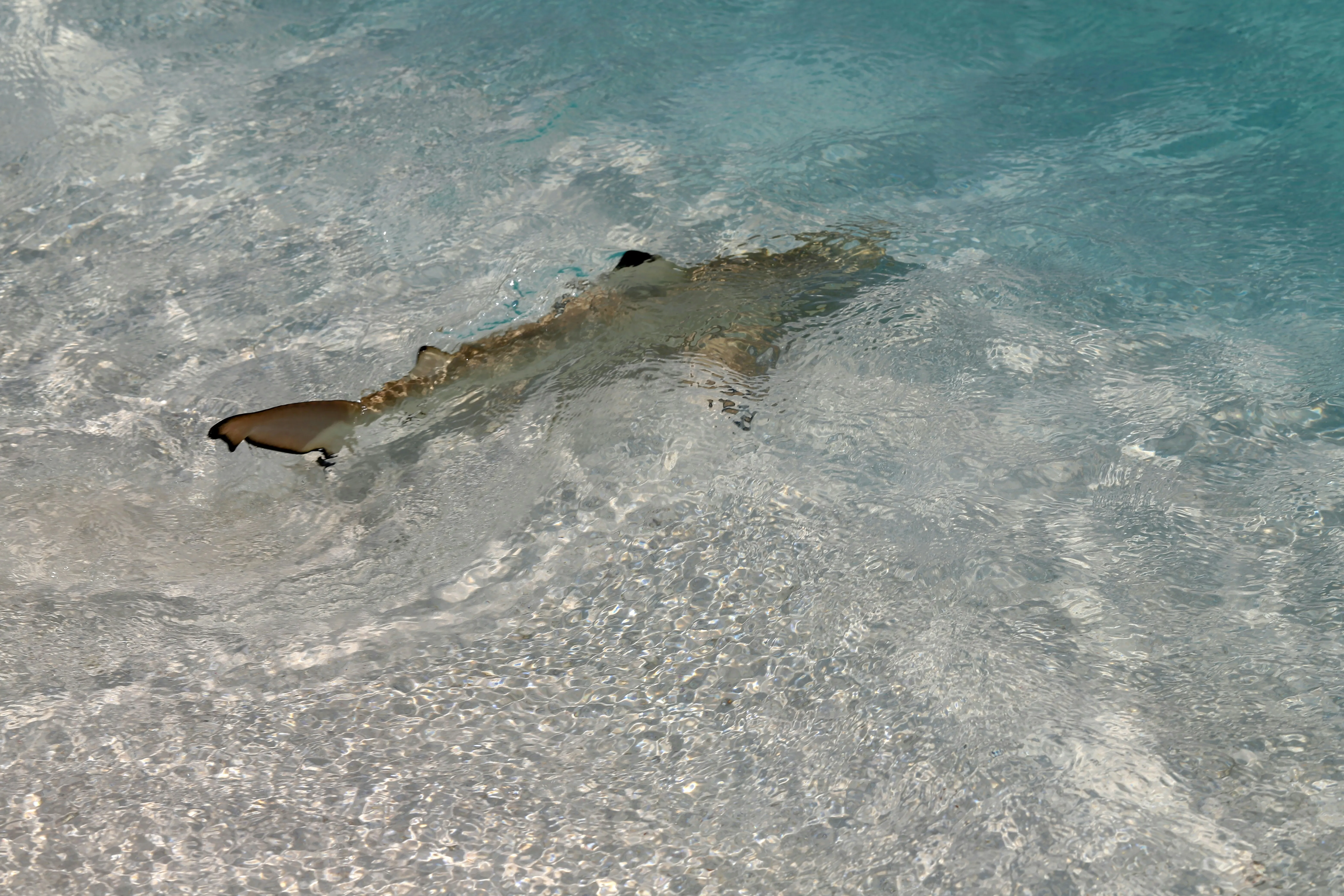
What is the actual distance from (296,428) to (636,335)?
984 millimetres

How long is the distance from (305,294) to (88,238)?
3.02 feet

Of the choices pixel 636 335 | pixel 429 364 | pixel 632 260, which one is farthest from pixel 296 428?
pixel 632 260

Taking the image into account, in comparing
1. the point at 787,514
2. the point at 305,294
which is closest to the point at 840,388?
the point at 787,514

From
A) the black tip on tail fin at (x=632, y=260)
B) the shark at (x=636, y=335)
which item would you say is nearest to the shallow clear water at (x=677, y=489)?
the shark at (x=636, y=335)

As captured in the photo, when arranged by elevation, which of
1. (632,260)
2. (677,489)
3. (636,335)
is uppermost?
(632,260)

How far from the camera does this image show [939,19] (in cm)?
473

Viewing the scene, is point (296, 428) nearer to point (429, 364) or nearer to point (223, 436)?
point (223, 436)

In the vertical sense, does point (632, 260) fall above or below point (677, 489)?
above

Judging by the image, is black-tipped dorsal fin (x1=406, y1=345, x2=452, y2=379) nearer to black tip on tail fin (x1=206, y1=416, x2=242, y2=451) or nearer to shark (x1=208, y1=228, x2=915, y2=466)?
shark (x1=208, y1=228, x2=915, y2=466)

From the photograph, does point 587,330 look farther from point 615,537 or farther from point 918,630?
point 918,630

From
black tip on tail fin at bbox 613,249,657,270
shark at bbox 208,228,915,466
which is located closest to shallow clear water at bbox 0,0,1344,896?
shark at bbox 208,228,915,466

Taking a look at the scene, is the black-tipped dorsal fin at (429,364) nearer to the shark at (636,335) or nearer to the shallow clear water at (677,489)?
the shark at (636,335)

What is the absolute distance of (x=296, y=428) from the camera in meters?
2.57

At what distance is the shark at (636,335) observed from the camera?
264cm
